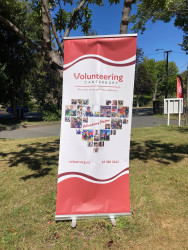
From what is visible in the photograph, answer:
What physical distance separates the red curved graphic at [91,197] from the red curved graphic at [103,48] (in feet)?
5.55

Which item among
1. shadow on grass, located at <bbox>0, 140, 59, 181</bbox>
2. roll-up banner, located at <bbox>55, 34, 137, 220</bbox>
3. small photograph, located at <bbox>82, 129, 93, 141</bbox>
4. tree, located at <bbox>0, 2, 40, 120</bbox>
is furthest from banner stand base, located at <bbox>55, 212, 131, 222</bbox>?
tree, located at <bbox>0, 2, 40, 120</bbox>

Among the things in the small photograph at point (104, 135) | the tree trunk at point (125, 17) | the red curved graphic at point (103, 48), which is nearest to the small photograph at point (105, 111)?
the small photograph at point (104, 135)

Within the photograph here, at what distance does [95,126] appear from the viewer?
8.90 feet

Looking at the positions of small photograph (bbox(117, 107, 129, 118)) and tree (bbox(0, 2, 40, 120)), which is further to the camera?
tree (bbox(0, 2, 40, 120))

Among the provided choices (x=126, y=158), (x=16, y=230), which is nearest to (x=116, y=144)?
(x=126, y=158)

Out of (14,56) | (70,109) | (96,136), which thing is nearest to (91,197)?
(96,136)

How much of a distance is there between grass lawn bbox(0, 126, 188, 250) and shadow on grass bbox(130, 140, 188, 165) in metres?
0.18

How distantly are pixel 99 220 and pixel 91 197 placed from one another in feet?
1.25

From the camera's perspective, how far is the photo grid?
8.73 ft

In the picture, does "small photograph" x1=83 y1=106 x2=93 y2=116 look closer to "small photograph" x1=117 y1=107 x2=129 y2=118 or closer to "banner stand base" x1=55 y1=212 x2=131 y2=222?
"small photograph" x1=117 y1=107 x2=129 y2=118

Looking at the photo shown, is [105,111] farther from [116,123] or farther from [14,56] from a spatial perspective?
[14,56]

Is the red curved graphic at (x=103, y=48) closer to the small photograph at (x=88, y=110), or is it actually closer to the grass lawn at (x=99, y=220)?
the small photograph at (x=88, y=110)

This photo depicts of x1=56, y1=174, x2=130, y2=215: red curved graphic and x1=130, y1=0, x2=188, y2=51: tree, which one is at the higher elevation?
Answer: x1=130, y1=0, x2=188, y2=51: tree

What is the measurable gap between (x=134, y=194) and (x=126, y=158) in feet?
3.80
